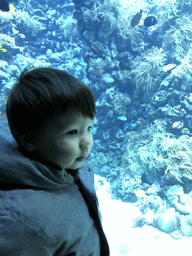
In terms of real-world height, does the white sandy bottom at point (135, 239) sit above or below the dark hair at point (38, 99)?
below

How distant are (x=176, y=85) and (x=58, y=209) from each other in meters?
5.28

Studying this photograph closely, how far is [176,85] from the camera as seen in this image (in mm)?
5035

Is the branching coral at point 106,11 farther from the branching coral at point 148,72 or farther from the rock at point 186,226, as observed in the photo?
the rock at point 186,226

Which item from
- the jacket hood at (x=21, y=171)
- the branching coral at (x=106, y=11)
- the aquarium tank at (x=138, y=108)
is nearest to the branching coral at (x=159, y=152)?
the aquarium tank at (x=138, y=108)

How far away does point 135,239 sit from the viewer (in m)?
3.55

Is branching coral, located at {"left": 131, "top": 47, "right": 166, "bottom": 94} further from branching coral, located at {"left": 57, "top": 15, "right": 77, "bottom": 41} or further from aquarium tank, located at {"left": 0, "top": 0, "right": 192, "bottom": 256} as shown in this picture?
branching coral, located at {"left": 57, "top": 15, "right": 77, "bottom": 41}

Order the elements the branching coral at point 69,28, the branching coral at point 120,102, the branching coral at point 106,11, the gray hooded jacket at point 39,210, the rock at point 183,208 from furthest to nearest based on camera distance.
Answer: the branching coral at point 69,28, the branching coral at point 106,11, the branching coral at point 120,102, the rock at point 183,208, the gray hooded jacket at point 39,210

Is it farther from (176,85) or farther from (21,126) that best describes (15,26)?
(21,126)

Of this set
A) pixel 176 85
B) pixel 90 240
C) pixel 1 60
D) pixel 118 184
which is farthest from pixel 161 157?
pixel 1 60

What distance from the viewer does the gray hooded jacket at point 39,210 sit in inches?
15.7

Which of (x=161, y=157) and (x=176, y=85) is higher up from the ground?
(x=176, y=85)

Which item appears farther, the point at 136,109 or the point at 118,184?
the point at 136,109

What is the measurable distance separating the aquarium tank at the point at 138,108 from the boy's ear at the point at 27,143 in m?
3.67

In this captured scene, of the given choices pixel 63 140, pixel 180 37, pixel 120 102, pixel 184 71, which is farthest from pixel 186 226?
pixel 180 37
